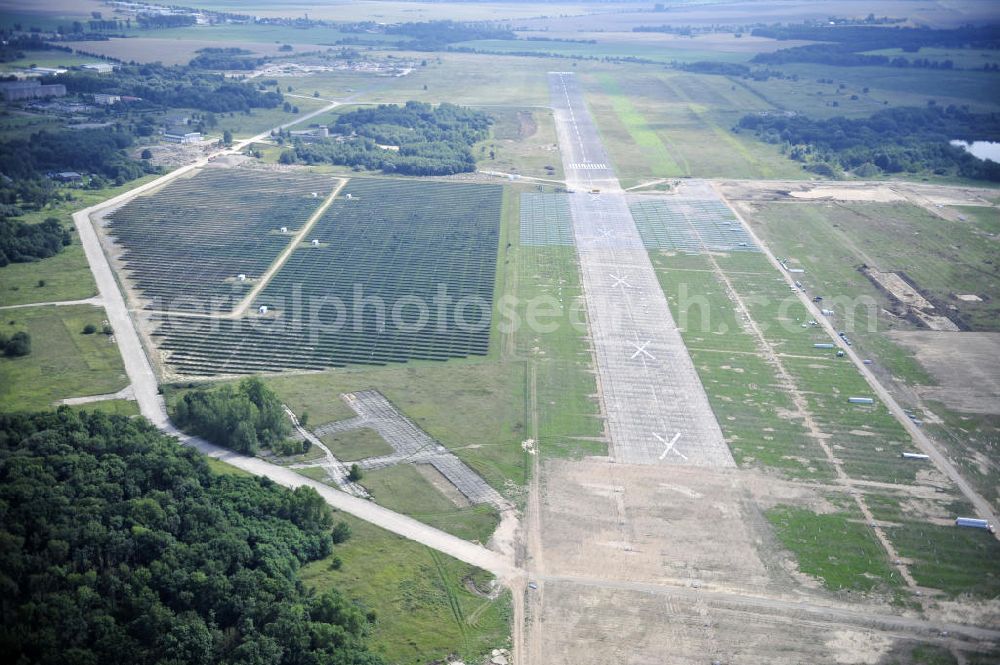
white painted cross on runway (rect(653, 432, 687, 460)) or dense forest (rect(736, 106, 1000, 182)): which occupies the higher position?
dense forest (rect(736, 106, 1000, 182))

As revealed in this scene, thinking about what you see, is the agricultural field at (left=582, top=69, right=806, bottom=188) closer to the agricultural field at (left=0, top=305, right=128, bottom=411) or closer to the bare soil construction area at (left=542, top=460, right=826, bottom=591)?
the bare soil construction area at (left=542, top=460, right=826, bottom=591)

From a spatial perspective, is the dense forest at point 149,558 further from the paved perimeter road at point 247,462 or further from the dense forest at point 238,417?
the dense forest at point 238,417

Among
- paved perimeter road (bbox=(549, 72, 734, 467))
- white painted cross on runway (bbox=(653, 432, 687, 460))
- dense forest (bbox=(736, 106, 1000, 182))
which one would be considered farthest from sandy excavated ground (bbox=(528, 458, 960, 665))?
dense forest (bbox=(736, 106, 1000, 182))

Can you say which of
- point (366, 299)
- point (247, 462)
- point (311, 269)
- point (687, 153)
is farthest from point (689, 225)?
point (247, 462)

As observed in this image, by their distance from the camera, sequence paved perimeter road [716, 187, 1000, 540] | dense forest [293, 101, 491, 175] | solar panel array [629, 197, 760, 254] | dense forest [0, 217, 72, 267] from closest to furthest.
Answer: paved perimeter road [716, 187, 1000, 540], dense forest [0, 217, 72, 267], solar panel array [629, 197, 760, 254], dense forest [293, 101, 491, 175]

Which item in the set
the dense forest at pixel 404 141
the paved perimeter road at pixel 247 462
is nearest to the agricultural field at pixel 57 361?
the paved perimeter road at pixel 247 462

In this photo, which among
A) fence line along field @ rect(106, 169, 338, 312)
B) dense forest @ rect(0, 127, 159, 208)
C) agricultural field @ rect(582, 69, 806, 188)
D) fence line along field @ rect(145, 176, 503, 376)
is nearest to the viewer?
fence line along field @ rect(145, 176, 503, 376)
